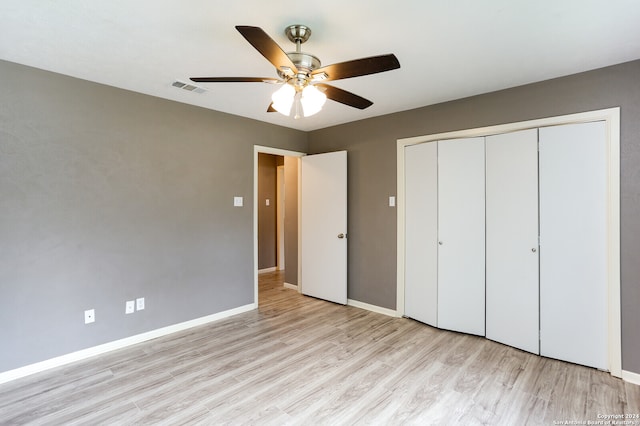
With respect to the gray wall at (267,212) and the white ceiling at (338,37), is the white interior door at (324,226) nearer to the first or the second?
the white ceiling at (338,37)

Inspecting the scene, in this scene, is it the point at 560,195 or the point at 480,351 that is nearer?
the point at 560,195

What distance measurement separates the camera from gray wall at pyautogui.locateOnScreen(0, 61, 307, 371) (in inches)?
95.9

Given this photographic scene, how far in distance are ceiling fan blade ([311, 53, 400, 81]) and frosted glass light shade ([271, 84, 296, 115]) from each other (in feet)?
0.56

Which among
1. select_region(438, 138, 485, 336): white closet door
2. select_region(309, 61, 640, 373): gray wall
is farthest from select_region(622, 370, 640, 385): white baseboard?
select_region(438, 138, 485, 336): white closet door

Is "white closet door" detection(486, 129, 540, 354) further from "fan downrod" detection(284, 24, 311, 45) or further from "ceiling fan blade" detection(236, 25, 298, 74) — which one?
"ceiling fan blade" detection(236, 25, 298, 74)

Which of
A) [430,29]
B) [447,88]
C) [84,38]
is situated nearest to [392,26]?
[430,29]

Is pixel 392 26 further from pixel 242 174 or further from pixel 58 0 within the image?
pixel 242 174

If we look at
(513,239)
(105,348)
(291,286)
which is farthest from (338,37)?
(291,286)

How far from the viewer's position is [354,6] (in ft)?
5.74

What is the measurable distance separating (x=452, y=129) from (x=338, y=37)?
71.8 inches

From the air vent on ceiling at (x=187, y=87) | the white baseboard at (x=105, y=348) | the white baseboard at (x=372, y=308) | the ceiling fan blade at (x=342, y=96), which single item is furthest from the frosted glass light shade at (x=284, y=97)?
the white baseboard at (x=372, y=308)

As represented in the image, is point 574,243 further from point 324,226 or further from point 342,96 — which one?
point 324,226

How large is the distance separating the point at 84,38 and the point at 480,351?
3.99 meters

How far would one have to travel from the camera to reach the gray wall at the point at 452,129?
7.82 ft
